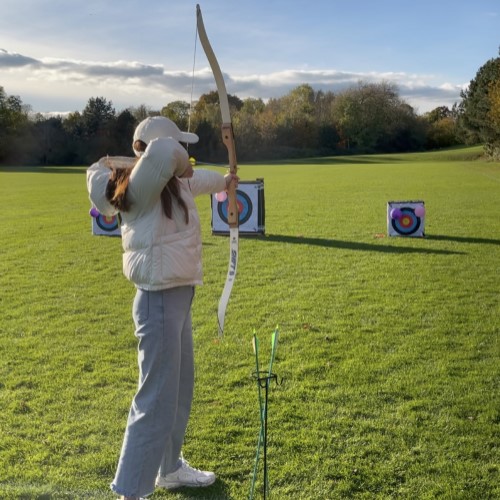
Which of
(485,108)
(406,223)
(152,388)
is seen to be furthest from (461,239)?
(485,108)

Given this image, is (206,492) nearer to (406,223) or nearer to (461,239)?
(406,223)

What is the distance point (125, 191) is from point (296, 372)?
2360mm

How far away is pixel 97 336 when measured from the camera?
5.31 metres

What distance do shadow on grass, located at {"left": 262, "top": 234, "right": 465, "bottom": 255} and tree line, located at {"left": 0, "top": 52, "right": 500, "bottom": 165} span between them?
766 centimetres

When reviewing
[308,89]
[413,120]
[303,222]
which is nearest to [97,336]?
[303,222]

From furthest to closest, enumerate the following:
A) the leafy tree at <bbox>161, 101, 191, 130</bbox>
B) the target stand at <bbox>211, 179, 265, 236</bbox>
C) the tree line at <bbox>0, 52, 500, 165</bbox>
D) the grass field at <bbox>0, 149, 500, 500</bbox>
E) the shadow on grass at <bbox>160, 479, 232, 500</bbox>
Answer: the tree line at <bbox>0, 52, 500, 165</bbox>, the leafy tree at <bbox>161, 101, 191, 130</bbox>, the target stand at <bbox>211, 179, 265, 236</bbox>, the grass field at <bbox>0, 149, 500, 500</bbox>, the shadow on grass at <bbox>160, 479, 232, 500</bbox>

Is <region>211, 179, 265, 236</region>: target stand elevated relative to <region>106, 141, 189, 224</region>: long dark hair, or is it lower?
lower

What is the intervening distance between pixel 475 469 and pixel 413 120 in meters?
79.2

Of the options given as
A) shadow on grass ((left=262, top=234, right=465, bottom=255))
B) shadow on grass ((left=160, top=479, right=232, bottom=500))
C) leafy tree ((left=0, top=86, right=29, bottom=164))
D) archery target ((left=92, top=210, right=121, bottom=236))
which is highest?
leafy tree ((left=0, top=86, right=29, bottom=164))

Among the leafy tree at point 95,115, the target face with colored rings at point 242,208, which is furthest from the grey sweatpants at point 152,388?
the leafy tree at point 95,115

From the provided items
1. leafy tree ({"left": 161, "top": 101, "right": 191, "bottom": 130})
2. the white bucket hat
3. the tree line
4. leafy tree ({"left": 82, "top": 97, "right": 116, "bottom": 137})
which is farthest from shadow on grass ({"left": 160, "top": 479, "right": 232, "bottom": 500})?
leafy tree ({"left": 82, "top": 97, "right": 116, "bottom": 137})

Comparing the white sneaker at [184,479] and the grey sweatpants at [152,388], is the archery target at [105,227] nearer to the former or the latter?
the white sneaker at [184,479]

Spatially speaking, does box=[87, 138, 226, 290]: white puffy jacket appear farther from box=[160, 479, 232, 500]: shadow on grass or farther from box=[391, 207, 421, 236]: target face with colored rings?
box=[391, 207, 421, 236]: target face with colored rings

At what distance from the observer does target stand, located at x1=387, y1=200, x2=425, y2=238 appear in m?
10.4
